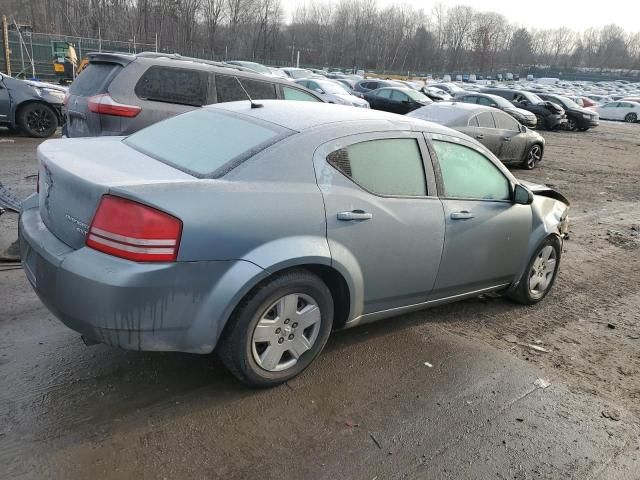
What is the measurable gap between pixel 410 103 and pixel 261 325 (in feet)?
63.4

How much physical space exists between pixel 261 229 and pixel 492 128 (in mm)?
10807

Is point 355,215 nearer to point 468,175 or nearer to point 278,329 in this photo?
point 278,329

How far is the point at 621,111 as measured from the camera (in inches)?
1457

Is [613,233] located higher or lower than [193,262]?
lower

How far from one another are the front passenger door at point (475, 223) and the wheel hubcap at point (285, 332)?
1091 millimetres

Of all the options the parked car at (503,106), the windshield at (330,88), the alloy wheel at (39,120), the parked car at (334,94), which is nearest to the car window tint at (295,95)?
the alloy wheel at (39,120)

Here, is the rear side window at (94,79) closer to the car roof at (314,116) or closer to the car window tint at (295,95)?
the car window tint at (295,95)

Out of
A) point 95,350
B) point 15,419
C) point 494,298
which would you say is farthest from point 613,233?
point 15,419

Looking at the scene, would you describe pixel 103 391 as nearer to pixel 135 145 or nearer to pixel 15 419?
pixel 15 419

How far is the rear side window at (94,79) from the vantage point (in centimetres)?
677

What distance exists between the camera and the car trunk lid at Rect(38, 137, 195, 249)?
2719 mm

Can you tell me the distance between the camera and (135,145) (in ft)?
11.9

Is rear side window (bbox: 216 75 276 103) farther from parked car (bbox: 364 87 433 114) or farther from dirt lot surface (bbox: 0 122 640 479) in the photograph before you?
parked car (bbox: 364 87 433 114)

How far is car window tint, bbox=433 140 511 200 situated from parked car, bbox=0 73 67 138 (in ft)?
32.5
